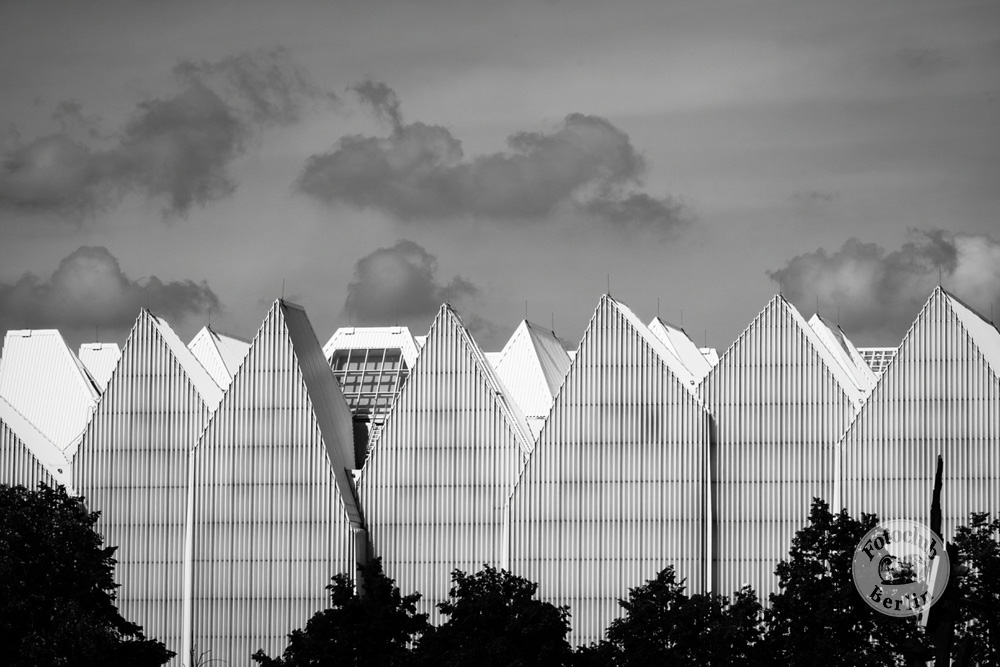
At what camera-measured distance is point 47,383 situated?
88.0 meters

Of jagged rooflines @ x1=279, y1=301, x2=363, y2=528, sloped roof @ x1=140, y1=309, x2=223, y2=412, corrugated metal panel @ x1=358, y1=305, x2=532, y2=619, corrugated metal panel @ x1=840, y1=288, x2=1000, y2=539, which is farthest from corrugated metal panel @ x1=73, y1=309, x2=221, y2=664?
corrugated metal panel @ x1=840, y1=288, x2=1000, y2=539

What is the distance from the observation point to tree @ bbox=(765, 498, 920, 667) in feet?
154

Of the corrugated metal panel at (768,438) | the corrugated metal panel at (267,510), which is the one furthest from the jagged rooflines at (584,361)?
the corrugated metal panel at (267,510)

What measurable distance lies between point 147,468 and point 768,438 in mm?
29927

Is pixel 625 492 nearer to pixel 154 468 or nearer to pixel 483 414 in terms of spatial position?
pixel 483 414

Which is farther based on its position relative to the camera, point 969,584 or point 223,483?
point 223,483

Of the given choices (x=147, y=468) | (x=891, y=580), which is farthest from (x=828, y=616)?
(x=147, y=468)

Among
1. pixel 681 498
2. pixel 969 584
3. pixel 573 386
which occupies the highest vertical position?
pixel 573 386

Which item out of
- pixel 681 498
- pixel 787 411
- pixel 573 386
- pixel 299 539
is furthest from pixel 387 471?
pixel 787 411

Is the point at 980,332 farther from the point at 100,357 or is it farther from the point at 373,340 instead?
the point at 100,357

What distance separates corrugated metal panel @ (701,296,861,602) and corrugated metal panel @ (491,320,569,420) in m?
16.9

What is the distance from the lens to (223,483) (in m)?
70.0

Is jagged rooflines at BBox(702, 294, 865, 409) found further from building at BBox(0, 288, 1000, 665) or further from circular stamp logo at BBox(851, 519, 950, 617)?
circular stamp logo at BBox(851, 519, 950, 617)

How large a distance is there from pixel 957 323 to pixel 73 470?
140ft
